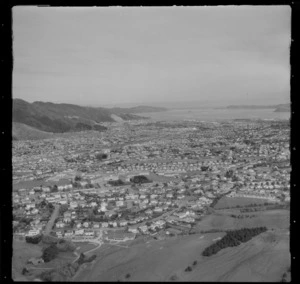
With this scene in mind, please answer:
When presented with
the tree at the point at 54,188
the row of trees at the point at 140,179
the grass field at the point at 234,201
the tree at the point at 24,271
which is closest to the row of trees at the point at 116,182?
the row of trees at the point at 140,179

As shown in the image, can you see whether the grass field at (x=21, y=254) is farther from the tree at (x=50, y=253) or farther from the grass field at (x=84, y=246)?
the grass field at (x=84, y=246)

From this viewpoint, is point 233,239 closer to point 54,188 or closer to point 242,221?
point 242,221

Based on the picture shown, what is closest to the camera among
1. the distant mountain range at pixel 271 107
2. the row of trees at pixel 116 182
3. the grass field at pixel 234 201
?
Answer: the distant mountain range at pixel 271 107

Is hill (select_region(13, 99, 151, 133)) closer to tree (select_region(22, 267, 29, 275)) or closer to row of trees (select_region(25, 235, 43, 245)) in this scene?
row of trees (select_region(25, 235, 43, 245))
